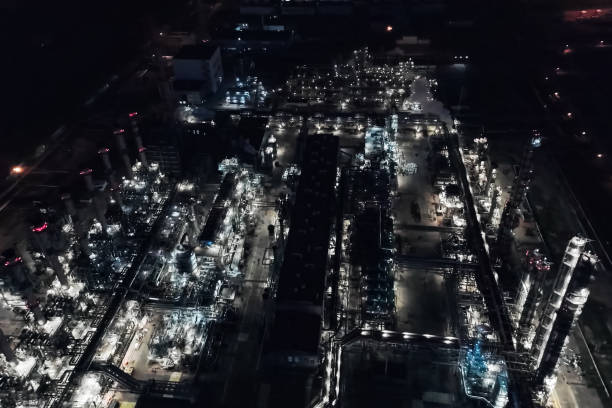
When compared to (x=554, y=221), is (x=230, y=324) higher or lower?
lower

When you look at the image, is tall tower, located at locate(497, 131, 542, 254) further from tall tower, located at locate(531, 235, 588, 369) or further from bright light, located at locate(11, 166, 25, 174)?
bright light, located at locate(11, 166, 25, 174)

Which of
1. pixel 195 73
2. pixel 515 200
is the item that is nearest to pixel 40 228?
pixel 195 73

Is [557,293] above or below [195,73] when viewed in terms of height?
below

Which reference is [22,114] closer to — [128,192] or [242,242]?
[128,192]

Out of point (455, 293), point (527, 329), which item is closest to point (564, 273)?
point (527, 329)

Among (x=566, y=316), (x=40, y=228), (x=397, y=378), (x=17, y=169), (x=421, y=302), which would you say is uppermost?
(x=17, y=169)

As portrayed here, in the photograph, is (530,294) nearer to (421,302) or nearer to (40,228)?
(421,302)
